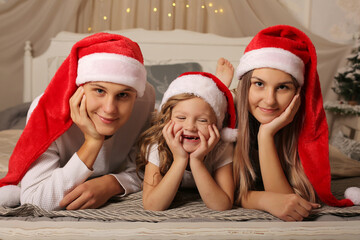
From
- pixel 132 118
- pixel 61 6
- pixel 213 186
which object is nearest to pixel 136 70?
pixel 132 118

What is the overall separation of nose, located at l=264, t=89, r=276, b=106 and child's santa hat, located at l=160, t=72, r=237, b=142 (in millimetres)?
137

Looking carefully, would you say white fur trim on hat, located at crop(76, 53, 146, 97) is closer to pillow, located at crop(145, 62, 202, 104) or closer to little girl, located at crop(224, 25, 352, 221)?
little girl, located at crop(224, 25, 352, 221)

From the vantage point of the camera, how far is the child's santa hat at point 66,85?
1.01m

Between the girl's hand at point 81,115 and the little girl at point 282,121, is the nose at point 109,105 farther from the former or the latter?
the little girl at point 282,121

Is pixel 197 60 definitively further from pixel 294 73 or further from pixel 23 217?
A: pixel 23 217

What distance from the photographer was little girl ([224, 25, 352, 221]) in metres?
1.04

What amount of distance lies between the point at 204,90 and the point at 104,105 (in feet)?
1.04

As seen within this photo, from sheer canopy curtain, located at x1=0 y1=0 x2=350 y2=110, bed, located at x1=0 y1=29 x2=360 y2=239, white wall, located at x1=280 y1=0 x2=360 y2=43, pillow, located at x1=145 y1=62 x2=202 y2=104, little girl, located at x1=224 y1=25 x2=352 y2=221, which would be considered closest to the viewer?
bed, located at x1=0 y1=29 x2=360 y2=239

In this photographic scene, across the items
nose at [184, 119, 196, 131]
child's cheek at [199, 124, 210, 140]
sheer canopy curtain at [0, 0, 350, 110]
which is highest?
sheer canopy curtain at [0, 0, 350, 110]

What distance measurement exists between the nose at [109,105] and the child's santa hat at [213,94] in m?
0.20

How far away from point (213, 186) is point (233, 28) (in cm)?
206

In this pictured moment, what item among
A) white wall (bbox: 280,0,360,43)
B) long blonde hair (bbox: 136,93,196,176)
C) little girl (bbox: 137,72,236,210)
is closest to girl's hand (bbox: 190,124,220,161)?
little girl (bbox: 137,72,236,210)

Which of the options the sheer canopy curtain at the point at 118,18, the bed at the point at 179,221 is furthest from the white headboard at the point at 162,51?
the bed at the point at 179,221

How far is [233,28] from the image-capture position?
9.07ft
